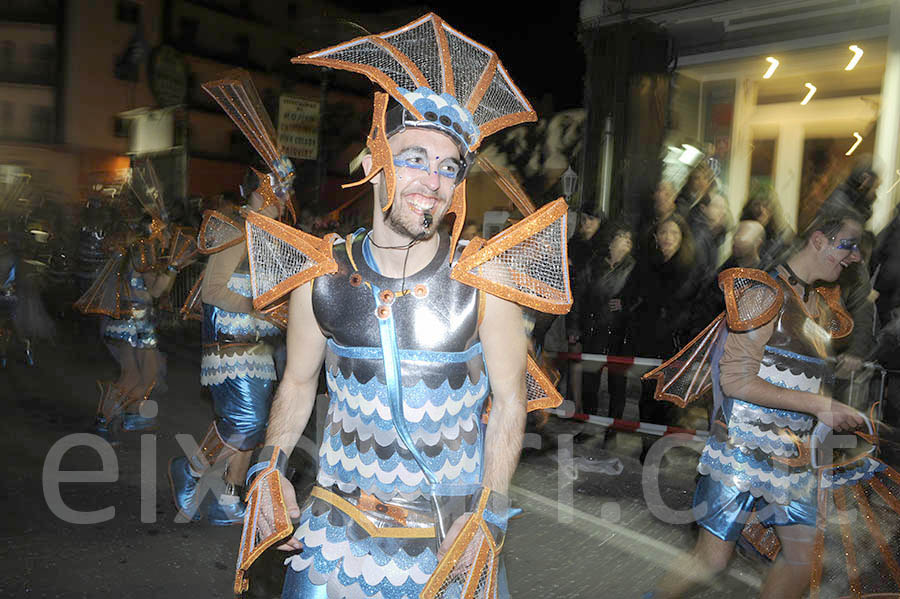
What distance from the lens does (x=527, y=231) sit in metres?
2.16

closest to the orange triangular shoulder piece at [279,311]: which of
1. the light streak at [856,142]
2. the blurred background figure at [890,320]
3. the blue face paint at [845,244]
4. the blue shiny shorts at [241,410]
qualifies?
the blue shiny shorts at [241,410]

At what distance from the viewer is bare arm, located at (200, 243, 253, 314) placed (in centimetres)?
467

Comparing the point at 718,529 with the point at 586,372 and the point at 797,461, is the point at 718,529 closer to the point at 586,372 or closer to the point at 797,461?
the point at 797,461

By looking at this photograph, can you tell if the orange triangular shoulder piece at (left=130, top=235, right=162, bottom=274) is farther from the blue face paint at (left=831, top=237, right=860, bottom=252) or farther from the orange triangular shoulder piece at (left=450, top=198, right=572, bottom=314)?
the blue face paint at (left=831, top=237, right=860, bottom=252)

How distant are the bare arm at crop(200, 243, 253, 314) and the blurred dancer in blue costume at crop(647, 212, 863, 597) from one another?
9.61ft

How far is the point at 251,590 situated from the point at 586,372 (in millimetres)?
4301

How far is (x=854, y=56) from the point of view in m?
9.99

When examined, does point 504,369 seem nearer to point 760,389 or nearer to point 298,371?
point 298,371

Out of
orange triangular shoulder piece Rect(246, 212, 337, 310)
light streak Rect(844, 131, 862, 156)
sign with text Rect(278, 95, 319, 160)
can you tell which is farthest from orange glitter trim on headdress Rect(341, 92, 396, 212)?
sign with text Rect(278, 95, 319, 160)

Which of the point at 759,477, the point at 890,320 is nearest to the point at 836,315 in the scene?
the point at 759,477

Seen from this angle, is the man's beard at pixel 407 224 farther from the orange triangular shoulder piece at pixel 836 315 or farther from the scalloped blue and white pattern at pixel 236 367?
the scalloped blue and white pattern at pixel 236 367

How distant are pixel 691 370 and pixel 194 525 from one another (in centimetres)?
344

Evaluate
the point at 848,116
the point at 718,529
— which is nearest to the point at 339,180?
the point at 848,116

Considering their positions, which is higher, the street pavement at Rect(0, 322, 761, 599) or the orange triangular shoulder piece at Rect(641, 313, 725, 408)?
the orange triangular shoulder piece at Rect(641, 313, 725, 408)
